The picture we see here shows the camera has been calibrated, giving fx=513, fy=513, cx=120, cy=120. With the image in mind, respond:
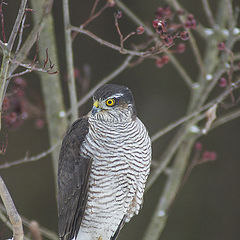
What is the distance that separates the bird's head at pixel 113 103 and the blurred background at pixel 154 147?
286cm

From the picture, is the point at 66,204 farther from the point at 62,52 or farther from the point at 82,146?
the point at 62,52

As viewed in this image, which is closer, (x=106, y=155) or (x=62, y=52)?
(x=106, y=155)

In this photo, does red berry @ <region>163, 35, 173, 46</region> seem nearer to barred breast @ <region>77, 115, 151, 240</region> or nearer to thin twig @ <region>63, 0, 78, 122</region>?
thin twig @ <region>63, 0, 78, 122</region>

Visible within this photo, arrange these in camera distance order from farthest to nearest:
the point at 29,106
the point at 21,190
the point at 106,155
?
1. the point at 21,190
2. the point at 29,106
3. the point at 106,155

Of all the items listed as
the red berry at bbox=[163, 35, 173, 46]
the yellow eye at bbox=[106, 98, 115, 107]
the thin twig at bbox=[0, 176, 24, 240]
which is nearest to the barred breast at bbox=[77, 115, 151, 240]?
the yellow eye at bbox=[106, 98, 115, 107]

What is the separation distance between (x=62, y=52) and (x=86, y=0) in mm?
713

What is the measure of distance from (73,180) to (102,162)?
0.91 ft

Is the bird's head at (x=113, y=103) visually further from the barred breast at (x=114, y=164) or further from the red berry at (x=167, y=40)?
the red berry at (x=167, y=40)

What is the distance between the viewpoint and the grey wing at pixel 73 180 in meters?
3.69

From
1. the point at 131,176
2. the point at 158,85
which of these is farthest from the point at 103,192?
the point at 158,85

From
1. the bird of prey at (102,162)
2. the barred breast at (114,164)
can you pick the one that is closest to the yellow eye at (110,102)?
the bird of prey at (102,162)

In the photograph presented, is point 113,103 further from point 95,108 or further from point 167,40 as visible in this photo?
point 167,40

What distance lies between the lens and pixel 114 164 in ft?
12.0

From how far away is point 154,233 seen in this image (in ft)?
15.0
